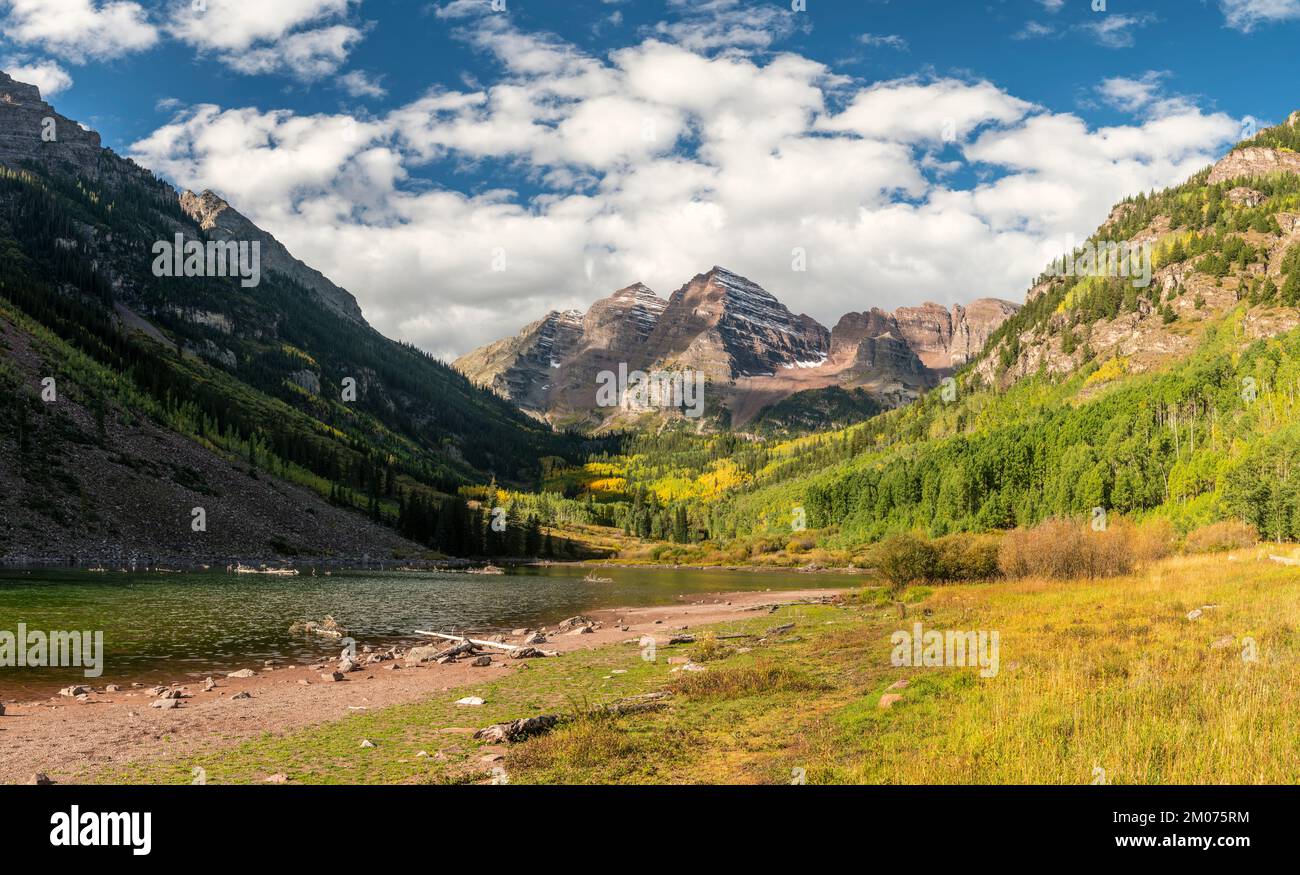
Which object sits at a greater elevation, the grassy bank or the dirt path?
the grassy bank

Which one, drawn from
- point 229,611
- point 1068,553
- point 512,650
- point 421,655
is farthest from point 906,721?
point 229,611

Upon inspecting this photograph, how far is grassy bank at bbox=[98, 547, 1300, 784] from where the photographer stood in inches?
502

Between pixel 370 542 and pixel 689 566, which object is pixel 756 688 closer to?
pixel 370 542

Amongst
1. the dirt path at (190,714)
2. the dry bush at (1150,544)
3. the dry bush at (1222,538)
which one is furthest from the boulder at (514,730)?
the dry bush at (1222,538)

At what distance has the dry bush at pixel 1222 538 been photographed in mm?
70438

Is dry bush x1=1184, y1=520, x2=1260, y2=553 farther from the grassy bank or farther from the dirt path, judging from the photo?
the dirt path

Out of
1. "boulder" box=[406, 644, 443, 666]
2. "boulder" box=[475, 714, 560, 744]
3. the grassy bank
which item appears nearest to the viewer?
the grassy bank

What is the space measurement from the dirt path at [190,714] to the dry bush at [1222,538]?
244 feet

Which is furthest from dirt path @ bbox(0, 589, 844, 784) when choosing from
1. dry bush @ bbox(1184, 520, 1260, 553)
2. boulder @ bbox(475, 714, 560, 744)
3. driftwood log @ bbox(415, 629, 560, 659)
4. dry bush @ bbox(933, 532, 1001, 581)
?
dry bush @ bbox(1184, 520, 1260, 553)

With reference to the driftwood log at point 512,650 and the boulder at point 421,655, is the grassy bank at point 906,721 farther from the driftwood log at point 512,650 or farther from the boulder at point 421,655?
the boulder at point 421,655

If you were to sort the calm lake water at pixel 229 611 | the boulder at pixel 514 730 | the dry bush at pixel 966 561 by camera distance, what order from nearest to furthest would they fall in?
the boulder at pixel 514 730 < the calm lake water at pixel 229 611 < the dry bush at pixel 966 561

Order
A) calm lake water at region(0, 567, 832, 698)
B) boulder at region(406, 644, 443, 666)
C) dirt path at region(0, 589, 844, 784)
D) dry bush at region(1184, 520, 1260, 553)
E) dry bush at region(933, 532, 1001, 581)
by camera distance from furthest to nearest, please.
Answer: dry bush at region(1184, 520, 1260, 553) → dry bush at region(933, 532, 1001, 581) → boulder at region(406, 644, 443, 666) → calm lake water at region(0, 567, 832, 698) → dirt path at region(0, 589, 844, 784)

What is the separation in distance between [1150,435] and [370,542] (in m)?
180

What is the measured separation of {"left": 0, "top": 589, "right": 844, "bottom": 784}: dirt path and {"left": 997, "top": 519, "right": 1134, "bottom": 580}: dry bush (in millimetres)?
49264
